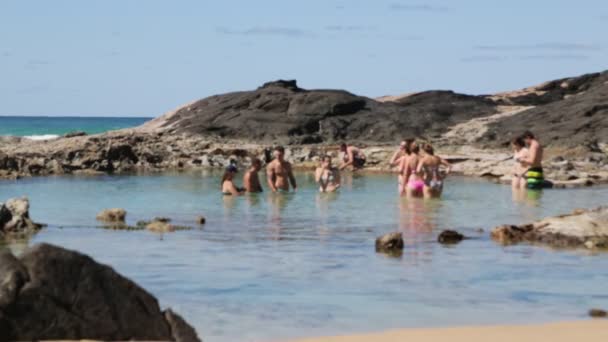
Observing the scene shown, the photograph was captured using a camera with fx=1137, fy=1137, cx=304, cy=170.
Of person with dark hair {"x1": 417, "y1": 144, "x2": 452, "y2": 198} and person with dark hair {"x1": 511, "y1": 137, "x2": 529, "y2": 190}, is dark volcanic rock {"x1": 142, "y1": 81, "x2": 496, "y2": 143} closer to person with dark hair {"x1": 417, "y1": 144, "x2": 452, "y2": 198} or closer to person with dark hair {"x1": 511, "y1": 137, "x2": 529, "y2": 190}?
person with dark hair {"x1": 511, "y1": 137, "x2": 529, "y2": 190}

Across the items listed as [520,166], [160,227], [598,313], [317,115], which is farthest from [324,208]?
[317,115]

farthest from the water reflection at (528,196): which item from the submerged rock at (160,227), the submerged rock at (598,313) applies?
the submerged rock at (598,313)

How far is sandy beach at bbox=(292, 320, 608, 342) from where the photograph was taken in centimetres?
809

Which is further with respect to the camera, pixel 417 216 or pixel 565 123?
pixel 565 123

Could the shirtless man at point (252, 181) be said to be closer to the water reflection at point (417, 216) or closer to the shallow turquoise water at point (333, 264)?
the shallow turquoise water at point (333, 264)

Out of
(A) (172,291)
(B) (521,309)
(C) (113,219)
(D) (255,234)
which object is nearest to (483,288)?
(B) (521,309)

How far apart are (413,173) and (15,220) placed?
9.62m

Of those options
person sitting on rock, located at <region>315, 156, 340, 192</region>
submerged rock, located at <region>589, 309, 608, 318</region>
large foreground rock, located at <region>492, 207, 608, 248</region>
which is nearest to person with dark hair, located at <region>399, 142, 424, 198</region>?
person sitting on rock, located at <region>315, 156, 340, 192</region>

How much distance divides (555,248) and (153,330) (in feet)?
26.4

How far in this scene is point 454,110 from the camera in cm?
4497

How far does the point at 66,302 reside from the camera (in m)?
6.83

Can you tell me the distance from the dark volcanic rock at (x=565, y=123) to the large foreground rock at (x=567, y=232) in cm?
1938

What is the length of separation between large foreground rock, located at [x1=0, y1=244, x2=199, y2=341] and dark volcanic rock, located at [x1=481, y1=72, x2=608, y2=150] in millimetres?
28140

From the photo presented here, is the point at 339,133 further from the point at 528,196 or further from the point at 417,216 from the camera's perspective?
the point at 417,216
